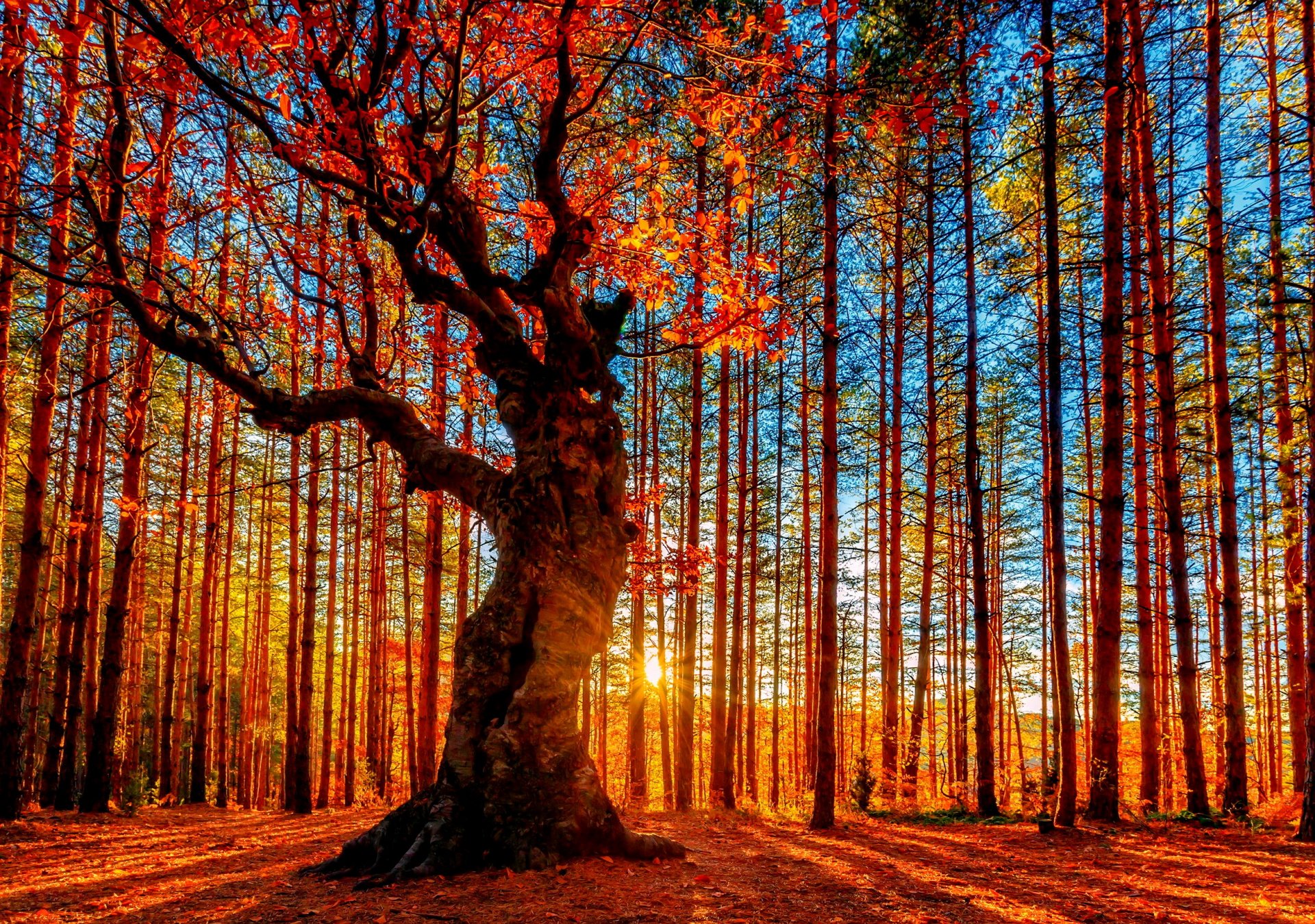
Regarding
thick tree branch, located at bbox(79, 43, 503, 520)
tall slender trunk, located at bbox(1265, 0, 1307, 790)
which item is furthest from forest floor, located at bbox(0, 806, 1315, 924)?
thick tree branch, located at bbox(79, 43, 503, 520)

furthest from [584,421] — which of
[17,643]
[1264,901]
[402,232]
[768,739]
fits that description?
[768,739]

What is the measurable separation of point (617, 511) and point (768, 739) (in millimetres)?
34917

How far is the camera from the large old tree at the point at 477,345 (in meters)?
4.29

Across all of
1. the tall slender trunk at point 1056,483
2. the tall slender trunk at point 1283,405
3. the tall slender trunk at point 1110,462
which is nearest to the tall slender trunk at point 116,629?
the tall slender trunk at point 1056,483

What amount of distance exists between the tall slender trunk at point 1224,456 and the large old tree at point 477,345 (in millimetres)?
7261

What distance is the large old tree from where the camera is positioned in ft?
14.1

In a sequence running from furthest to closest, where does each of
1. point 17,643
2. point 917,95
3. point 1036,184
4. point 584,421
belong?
point 1036,184
point 17,643
point 584,421
point 917,95

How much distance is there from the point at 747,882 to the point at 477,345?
4718 mm

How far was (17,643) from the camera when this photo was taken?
8086 mm

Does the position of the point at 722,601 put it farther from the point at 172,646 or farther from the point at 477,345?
the point at 172,646

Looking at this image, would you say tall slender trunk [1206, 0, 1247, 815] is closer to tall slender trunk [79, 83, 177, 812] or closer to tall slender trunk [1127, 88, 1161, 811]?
tall slender trunk [1127, 88, 1161, 811]

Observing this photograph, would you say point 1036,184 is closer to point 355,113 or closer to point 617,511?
point 617,511

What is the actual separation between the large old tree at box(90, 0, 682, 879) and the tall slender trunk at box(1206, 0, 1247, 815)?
286 inches

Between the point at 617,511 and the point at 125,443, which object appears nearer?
the point at 617,511
